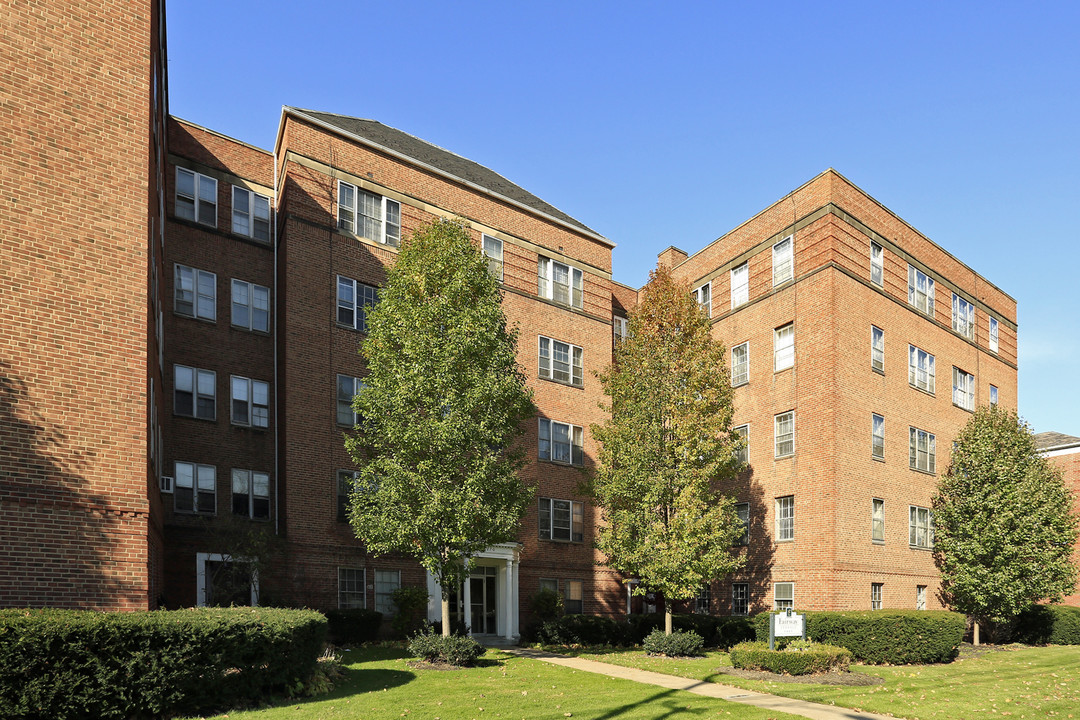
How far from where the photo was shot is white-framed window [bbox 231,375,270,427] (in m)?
25.6

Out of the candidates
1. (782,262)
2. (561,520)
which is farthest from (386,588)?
(782,262)

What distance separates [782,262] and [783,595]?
1240 cm

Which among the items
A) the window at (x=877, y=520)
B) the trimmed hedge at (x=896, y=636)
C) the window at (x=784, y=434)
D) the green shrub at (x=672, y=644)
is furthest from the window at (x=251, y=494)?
the window at (x=877, y=520)

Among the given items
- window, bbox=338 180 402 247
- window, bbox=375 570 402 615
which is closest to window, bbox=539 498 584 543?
window, bbox=375 570 402 615

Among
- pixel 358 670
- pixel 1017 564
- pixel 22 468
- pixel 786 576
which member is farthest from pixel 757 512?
pixel 22 468

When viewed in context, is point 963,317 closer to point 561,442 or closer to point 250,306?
point 561,442

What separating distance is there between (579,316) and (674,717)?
861 inches

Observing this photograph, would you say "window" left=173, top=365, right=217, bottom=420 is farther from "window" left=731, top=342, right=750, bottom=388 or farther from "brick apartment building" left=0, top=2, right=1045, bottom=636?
"window" left=731, top=342, right=750, bottom=388

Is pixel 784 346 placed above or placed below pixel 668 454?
above

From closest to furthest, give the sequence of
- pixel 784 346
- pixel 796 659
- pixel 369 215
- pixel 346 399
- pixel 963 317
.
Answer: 1. pixel 796 659
2. pixel 346 399
3. pixel 369 215
4. pixel 784 346
5. pixel 963 317

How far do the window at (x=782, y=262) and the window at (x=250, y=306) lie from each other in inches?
741

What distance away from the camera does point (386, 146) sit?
29.0 m

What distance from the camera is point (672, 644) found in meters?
23.3

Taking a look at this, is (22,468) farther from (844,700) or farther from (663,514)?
(663,514)
